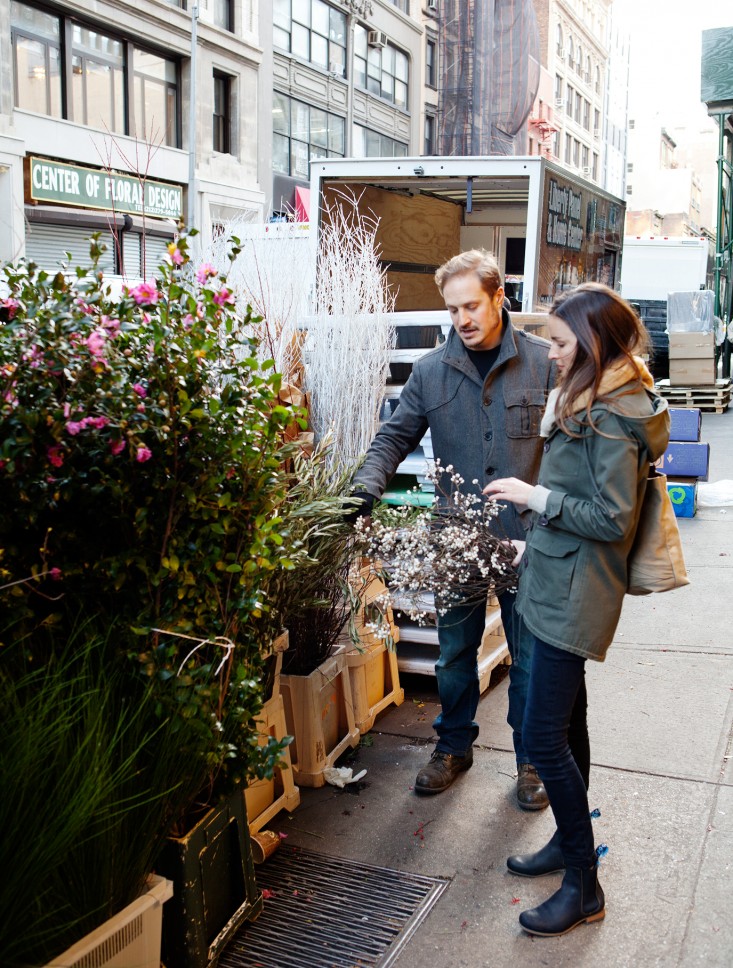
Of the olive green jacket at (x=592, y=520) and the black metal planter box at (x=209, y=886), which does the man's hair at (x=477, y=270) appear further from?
the black metal planter box at (x=209, y=886)

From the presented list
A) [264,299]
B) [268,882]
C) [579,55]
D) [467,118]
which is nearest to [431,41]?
[467,118]

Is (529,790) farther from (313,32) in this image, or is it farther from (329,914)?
(313,32)

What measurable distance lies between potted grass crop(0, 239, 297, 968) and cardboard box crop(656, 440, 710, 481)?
6.50m

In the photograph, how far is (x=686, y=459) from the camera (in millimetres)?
8562

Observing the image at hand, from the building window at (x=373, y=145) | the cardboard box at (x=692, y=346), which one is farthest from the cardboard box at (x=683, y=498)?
the building window at (x=373, y=145)

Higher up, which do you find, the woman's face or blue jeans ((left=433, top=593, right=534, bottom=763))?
the woman's face

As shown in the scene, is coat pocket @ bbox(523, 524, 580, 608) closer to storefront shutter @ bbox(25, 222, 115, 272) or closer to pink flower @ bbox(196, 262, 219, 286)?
pink flower @ bbox(196, 262, 219, 286)

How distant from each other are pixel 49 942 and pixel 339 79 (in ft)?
102

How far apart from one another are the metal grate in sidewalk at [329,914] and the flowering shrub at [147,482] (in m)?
0.62

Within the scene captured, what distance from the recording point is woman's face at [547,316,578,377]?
266cm

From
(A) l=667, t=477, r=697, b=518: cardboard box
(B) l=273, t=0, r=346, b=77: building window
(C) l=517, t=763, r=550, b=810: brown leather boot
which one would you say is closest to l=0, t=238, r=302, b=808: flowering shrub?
(C) l=517, t=763, r=550, b=810: brown leather boot

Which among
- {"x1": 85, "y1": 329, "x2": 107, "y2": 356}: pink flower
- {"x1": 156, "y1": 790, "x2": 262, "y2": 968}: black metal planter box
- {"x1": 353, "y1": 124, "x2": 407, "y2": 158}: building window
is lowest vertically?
{"x1": 156, "y1": 790, "x2": 262, "y2": 968}: black metal planter box

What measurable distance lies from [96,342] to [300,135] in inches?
1103

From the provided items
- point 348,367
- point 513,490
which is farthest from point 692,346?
point 513,490
